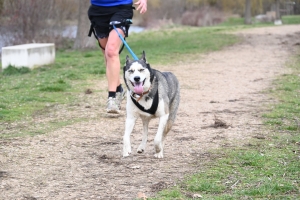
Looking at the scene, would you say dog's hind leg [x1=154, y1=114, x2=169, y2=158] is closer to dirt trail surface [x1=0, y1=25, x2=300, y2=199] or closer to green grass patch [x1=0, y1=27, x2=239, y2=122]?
dirt trail surface [x1=0, y1=25, x2=300, y2=199]

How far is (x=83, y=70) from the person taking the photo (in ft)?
45.8

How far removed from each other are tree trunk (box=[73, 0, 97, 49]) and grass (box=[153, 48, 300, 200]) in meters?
13.8

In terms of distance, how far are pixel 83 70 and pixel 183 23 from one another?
29.0 meters

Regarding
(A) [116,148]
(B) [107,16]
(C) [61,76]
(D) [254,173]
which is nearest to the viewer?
(D) [254,173]

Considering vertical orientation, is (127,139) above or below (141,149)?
above

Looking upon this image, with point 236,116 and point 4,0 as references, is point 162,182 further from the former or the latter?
point 4,0

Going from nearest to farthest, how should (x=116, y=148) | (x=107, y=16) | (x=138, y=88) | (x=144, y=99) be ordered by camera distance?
(x=138, y=88) → (x=144, y=99) → (x=116, y=148) → (x=107, y=16)

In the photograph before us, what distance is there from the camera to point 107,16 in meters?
7.48

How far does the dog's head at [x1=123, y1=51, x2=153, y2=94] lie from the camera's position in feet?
18.7

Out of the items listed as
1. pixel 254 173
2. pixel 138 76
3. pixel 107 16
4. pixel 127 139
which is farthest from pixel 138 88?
pixel 107 16

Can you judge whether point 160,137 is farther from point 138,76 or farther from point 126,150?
point 138,76

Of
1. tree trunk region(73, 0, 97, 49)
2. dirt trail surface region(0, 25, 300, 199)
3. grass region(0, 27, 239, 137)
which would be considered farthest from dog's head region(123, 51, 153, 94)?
tree trunk region(73, 0, 97, 49)

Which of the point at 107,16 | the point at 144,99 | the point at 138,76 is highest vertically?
the point at 107,16

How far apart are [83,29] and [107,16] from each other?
13327 millimetres
